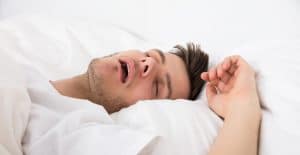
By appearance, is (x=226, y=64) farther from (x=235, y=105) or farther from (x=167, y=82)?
(x=167, y=82)

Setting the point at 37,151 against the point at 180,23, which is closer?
the point at 37,151

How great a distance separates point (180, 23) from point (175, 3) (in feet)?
0.34

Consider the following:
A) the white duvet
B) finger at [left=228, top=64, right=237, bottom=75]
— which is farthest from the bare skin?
finger at [left=228, top=64, right=237, bottom=75]

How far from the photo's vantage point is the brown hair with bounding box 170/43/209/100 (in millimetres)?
1324

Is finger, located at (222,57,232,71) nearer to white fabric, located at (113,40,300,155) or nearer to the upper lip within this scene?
white fabric, located at (113,40,300,155)

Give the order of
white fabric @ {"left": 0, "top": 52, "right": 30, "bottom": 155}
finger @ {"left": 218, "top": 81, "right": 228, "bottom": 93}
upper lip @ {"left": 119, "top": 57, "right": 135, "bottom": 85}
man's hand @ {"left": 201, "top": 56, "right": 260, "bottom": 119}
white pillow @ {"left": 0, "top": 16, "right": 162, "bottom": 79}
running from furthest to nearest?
white pillow @ {"left": 0, "top": 16, "right": 162, "bottom": 79}, upper lip @ {"left": 119, "top": 57, "right": 135, "bottom": 85}, finger @ {"left": 218, "top": 81, "right": 228, "bottom": 93}, man's hand @ {"left": 201, "top": 56, "right": 260, "bottom": 119}, white fabric @ {"left": 0, "top": 52, "right": 30, "bottom": 155}

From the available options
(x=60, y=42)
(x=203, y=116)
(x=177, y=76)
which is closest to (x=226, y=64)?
(x=203, y=116)

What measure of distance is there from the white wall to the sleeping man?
0.10 m

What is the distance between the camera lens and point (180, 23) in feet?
5.26

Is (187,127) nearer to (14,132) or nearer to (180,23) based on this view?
(14,132)

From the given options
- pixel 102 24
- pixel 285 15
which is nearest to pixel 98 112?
pixel 285 15

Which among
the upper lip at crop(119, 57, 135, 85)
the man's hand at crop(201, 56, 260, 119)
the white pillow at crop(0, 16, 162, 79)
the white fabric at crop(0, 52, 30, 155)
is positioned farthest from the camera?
the white pillow at crop(0, 16, 162, 79)

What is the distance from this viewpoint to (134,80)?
49.5 inches

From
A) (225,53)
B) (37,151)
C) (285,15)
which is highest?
(285,15)
